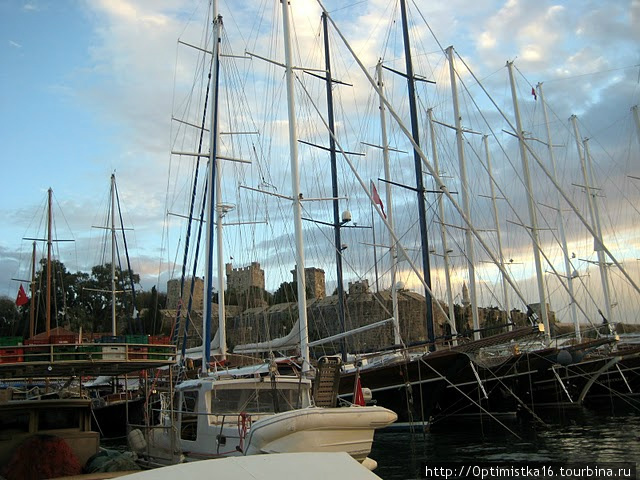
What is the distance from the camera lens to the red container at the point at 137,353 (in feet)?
46.7

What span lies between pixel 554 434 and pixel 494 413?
5.99 meters

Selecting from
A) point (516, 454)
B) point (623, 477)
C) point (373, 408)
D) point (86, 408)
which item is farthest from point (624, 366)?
point (86, 408)

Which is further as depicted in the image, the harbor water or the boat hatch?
the harbor water

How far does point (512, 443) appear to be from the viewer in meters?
20.7

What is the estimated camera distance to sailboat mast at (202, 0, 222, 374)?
1938cm

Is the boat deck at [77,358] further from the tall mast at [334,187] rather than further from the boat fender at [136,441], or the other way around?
the tall mast at [334,187]

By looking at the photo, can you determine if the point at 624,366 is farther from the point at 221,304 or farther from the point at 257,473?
the point at 257,473

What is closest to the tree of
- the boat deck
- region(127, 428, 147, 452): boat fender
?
region(127, 428, 147, 452): boat fender

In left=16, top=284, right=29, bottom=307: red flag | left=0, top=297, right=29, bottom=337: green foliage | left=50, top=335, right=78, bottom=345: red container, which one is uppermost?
left=0, top=297, right=29, bottom=337: green foliage

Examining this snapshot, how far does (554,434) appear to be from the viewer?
22547 millimetres

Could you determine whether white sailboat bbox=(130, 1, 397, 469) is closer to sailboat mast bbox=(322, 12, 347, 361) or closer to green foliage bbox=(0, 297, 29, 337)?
sailboat mast bbox=(322, 12, 347, 361)

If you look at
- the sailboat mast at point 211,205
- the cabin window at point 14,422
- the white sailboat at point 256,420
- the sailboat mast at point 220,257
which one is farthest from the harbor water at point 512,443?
the cabin window at point 14,422

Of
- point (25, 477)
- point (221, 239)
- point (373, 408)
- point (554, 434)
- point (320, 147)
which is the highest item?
point (320, 147)

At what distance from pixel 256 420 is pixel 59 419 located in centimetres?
470
